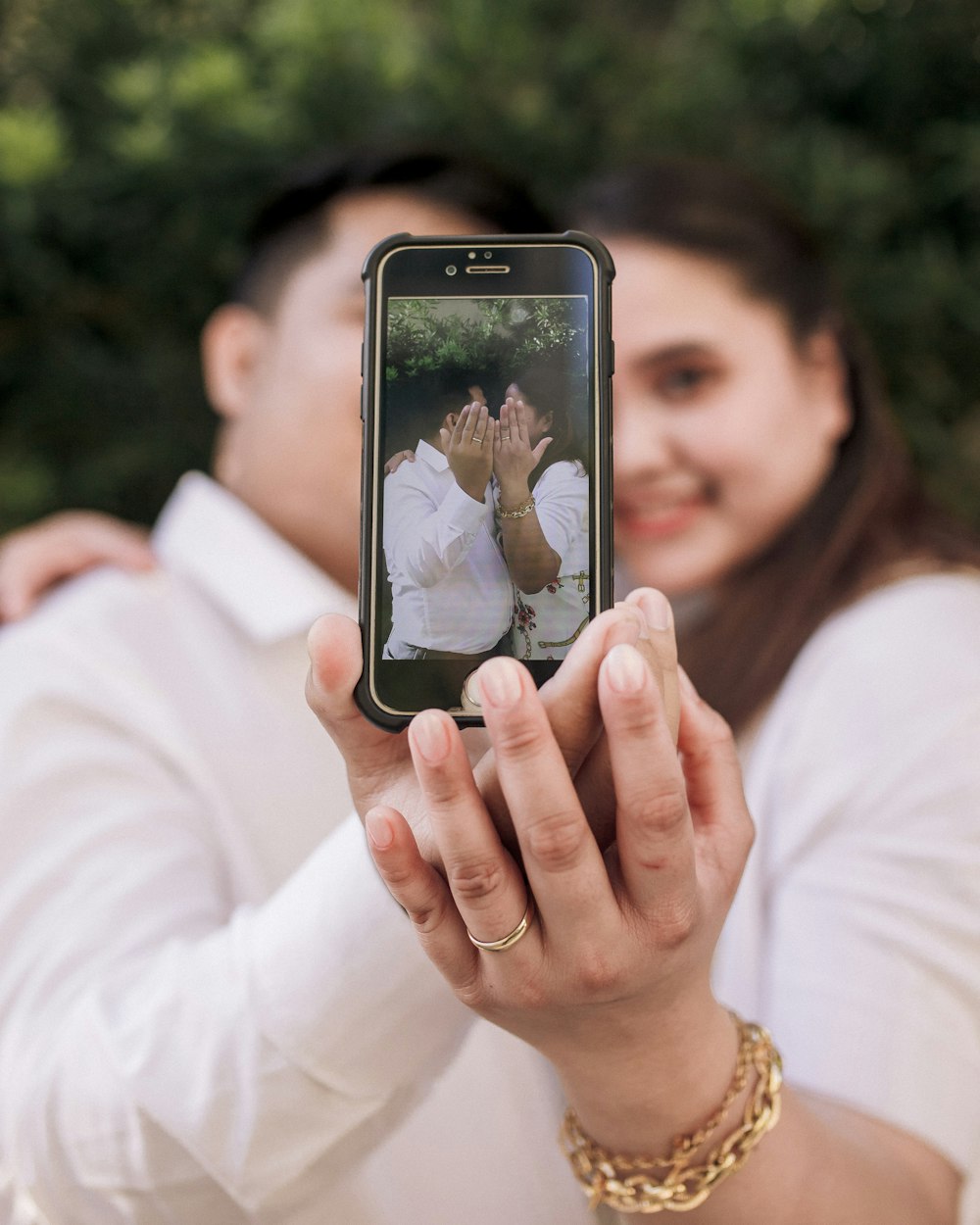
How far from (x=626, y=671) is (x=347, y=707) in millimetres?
98

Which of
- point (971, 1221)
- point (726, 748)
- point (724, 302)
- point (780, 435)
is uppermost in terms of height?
point (724, 302)

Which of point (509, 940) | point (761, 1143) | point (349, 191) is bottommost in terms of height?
point (761, 1143)

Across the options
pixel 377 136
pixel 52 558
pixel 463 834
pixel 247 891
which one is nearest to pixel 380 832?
pixel 463 834

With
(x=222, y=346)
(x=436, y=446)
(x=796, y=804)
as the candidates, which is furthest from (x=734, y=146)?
(x=436, y=446)

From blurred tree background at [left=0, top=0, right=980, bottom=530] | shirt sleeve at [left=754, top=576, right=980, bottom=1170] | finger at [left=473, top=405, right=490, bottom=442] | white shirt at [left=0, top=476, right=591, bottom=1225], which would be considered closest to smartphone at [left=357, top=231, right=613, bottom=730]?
finger at [left=473, top=405, right=490, bottom=442]

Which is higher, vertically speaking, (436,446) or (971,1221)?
(436,446)

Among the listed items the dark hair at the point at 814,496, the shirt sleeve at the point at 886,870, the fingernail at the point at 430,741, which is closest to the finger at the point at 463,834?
the fingernail at the point at 430,741

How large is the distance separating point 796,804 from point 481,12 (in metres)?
0.70

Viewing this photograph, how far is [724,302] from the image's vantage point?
2.71 ft

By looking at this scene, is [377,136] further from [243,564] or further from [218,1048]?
[218,1048]

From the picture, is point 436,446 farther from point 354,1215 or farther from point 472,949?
point 354,1215

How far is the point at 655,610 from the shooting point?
0.33m

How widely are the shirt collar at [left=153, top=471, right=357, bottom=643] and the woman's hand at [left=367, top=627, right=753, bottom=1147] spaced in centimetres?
37

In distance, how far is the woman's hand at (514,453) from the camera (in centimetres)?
35
